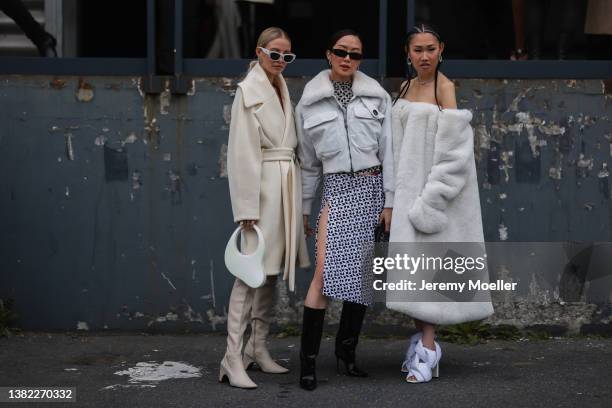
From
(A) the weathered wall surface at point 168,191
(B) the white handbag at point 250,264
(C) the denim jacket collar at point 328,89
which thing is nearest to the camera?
(B) the white handbag at point 250,264

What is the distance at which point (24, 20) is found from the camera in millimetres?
8648

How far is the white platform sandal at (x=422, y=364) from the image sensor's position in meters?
6.60

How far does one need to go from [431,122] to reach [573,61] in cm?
211

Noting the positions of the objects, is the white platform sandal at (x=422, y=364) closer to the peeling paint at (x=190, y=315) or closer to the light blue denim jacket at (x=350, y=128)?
the light blue denim jacket at (x=350, y=128)

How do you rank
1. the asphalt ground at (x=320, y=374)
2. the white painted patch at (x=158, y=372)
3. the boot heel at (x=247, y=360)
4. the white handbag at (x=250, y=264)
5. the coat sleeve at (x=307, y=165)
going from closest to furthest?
the asphalt ground at (x=320, y=374) → the white handbag at (x=250, y=264) → the coat sleeve at (x=307, y=165) → the white painted patch at (x=158, y=372) → the boot heel at (x=247, y=360)

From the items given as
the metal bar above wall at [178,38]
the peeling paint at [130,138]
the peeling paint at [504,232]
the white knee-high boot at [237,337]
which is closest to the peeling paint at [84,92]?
the peeling paint at [130,138]

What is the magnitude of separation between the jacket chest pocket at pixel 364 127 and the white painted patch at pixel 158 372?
1.72 metres

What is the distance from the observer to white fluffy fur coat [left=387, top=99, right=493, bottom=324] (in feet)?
21.2

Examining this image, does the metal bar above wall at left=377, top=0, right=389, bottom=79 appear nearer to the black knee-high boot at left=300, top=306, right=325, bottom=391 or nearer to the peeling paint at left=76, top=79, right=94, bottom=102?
the peeling paint at left=76, top=79, right=94, bottom=102

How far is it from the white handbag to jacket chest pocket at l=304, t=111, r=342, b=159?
0.59 m

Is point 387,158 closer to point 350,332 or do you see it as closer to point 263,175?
point 263,175

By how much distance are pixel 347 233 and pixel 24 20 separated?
11.6 ft

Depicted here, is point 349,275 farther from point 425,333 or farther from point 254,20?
point 254,20

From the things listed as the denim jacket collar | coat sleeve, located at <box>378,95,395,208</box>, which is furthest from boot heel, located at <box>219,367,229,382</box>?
the denim jacket collar
